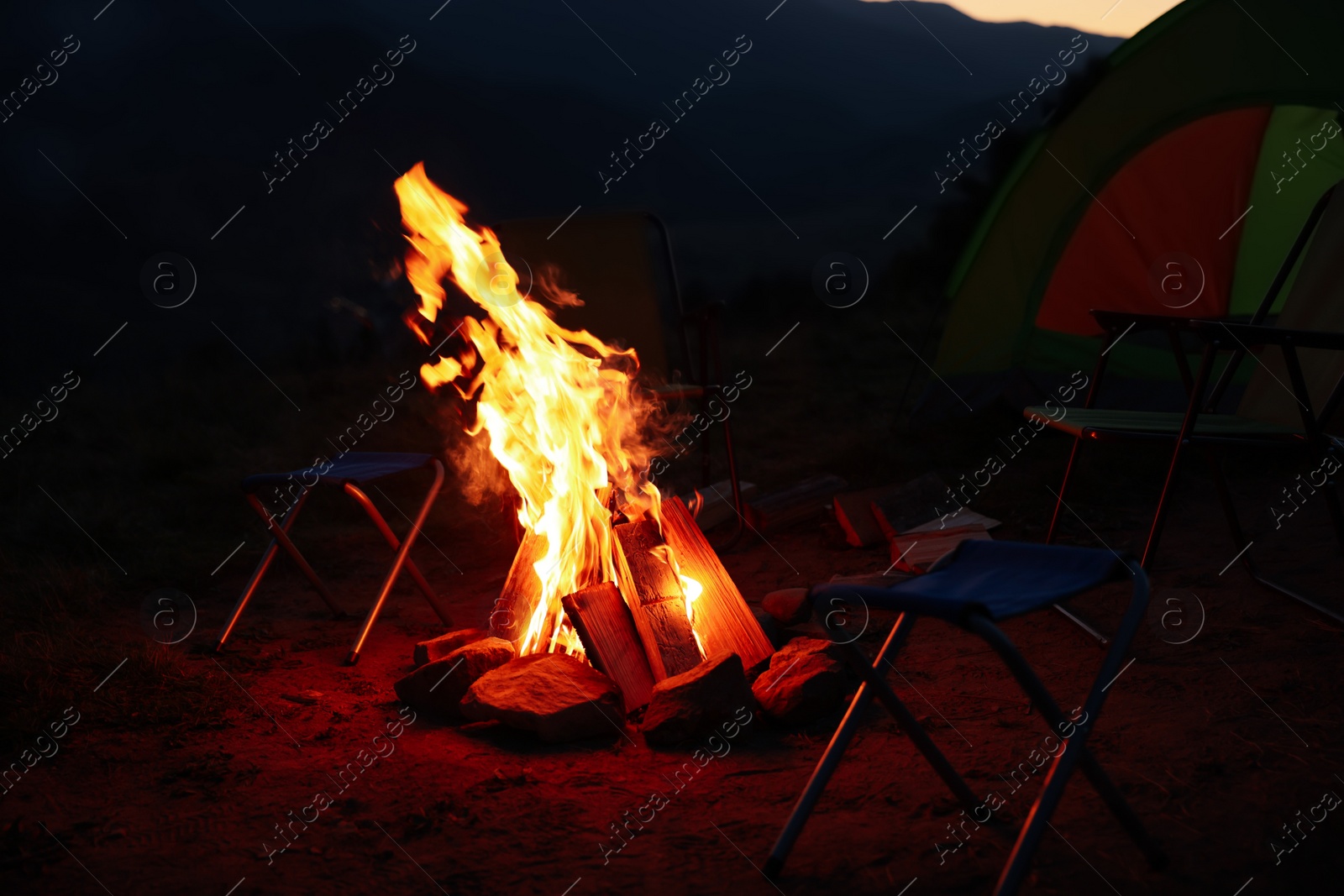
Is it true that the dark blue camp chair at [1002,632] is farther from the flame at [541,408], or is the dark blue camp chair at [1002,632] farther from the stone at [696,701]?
the flame at [541,408]

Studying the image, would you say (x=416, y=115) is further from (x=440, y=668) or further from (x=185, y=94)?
(x=440, y=668)

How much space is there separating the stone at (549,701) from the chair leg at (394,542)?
718mm

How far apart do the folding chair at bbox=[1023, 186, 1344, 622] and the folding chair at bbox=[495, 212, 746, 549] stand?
1.86m

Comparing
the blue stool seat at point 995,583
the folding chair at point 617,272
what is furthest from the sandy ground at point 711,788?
the folding chair at point 617,272

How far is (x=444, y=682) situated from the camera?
92.6 inches

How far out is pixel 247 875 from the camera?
5.28ft

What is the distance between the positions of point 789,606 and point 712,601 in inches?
13.4

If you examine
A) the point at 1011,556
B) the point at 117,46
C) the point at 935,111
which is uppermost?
the point at 117,46

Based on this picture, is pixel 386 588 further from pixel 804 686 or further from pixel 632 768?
pixel 804 686

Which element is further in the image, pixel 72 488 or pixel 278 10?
pixel 278 10

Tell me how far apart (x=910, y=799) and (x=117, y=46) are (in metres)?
24.0

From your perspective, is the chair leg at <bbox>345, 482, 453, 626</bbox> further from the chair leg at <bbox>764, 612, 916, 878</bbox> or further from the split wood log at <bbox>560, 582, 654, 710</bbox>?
the chair leg at <bbox>764, 612, 916, 878</bbox>

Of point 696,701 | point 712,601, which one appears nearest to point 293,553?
point 712,601

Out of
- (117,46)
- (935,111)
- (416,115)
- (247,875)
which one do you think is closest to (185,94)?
(117,46)
